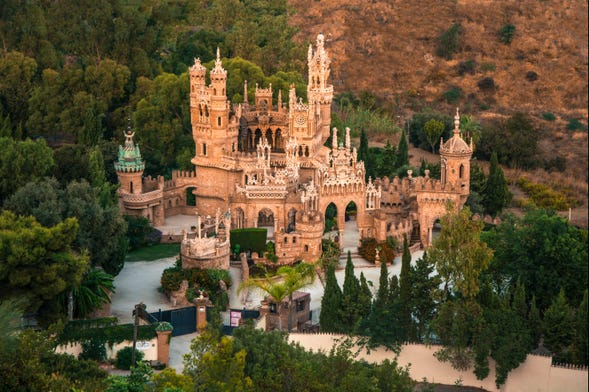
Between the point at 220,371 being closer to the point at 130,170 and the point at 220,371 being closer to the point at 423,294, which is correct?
the point at 423,294

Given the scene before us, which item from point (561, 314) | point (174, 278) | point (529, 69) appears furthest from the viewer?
point (529, 69)

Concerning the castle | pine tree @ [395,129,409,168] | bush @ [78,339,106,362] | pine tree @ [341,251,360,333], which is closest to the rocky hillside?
pine tree @ [395,129,409,168]

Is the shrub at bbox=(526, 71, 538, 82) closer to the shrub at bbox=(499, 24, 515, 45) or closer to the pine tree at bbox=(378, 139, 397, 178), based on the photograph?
the shrub at bbox=(499, 24, 515, 45)

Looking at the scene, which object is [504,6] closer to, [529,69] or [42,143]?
[529,69]

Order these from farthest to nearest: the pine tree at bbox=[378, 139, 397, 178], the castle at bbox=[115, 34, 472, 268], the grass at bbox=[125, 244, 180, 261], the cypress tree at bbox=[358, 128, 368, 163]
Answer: the cypress tree at bbox=[358, 128, 368, 163]
the pine tree at bbox=[378, 139, 397, 178]
the grass at bbox=[125, 244, 180, 261]
the castle at bbox=[115, 34, 472, 268]

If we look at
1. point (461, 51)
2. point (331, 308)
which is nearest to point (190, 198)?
point (331, 308)

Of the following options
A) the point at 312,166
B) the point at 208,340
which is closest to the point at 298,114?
the point at 312,166

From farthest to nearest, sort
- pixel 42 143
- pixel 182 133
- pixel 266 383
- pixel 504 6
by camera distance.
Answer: pixel 504 6 → pixel 182 133 → pixel 42 143 → pixel 266 383
